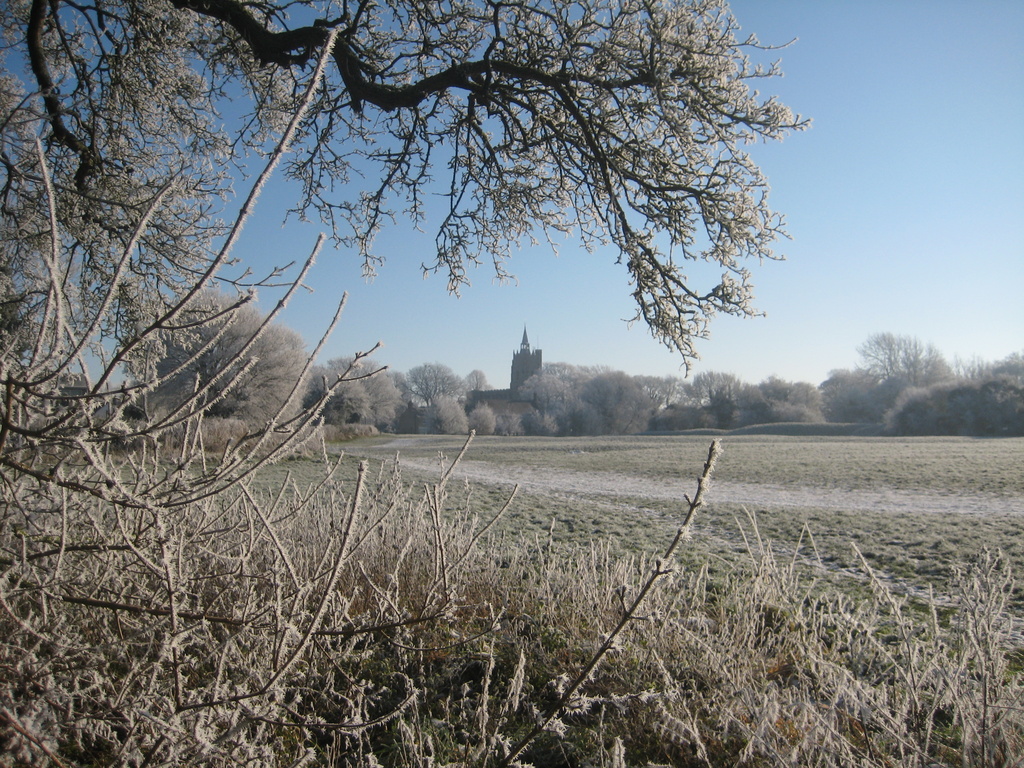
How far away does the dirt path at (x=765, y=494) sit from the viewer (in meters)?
10.9

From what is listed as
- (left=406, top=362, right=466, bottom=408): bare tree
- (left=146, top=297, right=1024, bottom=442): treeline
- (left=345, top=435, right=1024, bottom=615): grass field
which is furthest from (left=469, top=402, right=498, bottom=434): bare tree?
(left=345, top=435, right=1024, bottom=615): grass field

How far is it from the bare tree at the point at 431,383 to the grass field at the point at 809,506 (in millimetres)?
63164

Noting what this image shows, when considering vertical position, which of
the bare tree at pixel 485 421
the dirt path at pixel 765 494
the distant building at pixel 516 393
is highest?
the distant building at pixel 516 393

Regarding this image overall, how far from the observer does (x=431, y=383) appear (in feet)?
280

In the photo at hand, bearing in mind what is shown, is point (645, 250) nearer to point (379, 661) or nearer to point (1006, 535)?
point (379, 661)

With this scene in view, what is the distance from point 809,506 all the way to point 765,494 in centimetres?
227

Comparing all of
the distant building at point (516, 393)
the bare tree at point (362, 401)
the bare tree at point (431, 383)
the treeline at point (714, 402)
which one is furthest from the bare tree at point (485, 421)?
the bare tree at point (431, 383)

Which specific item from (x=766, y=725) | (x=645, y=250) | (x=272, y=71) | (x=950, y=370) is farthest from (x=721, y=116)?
(x=950, y=370)

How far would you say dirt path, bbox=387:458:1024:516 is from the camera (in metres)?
10.9

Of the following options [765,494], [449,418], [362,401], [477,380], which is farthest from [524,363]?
[765,494]

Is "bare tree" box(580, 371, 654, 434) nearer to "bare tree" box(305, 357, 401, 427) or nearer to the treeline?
the treeline

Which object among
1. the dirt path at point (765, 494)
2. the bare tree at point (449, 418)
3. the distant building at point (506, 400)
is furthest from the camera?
the distant building at point (506, 400)

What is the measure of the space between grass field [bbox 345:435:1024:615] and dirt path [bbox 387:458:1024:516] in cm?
3

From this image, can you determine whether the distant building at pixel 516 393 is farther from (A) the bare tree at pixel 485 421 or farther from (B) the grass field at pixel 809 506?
(B) the grass field at pixel 809 506
